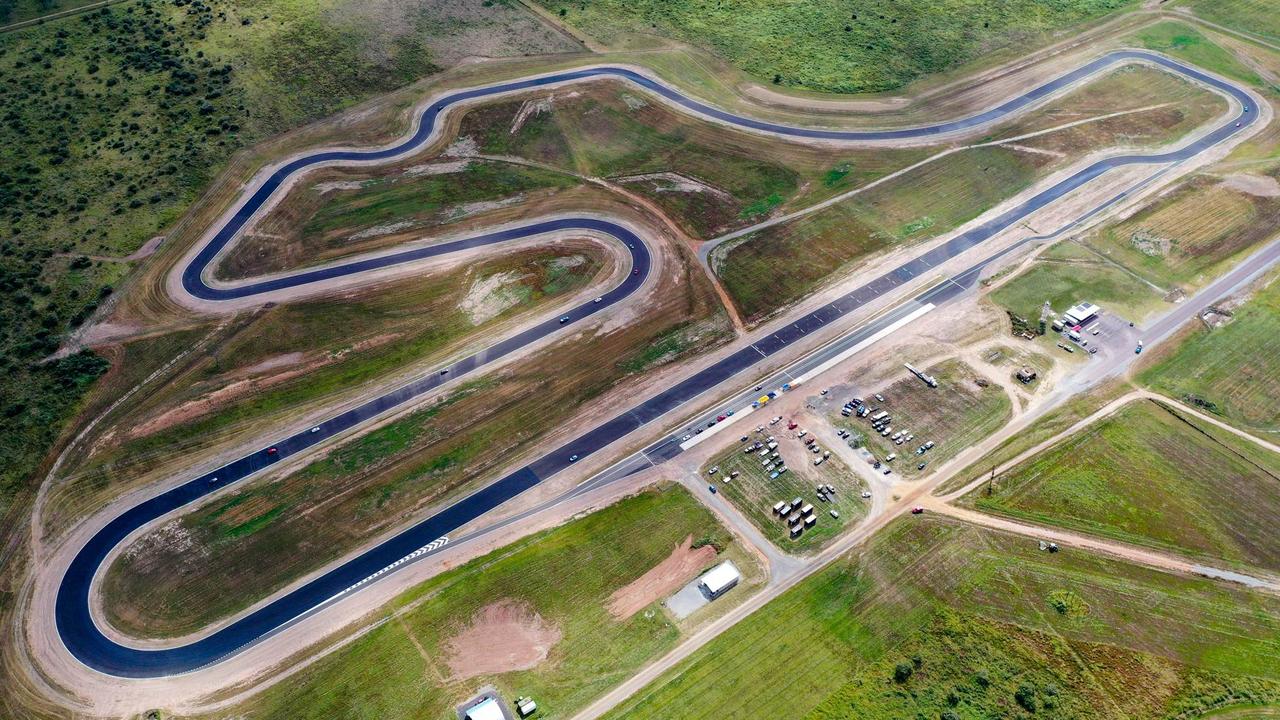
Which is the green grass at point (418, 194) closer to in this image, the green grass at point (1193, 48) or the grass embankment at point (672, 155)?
the grass embankment at point (672, 155)

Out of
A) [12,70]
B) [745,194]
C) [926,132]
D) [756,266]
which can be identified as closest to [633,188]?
[745,194]

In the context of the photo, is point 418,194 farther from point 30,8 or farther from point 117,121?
point 30,8

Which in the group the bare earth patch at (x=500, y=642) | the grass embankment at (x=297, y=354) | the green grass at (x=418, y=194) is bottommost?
the bare earth patch at (x=500, y=642)

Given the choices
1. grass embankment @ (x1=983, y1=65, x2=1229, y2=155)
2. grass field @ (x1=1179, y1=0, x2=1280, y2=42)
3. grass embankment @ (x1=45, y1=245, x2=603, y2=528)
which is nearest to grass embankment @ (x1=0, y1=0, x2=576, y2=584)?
grass embankment @ (x1=45, y1=245, x2=603, y2=528)

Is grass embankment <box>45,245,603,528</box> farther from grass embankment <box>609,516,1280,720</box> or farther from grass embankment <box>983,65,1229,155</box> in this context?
grass embankment <box>983,65,1229,155</box>

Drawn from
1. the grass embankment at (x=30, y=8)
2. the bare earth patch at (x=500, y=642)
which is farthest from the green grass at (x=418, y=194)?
the grass embankment at (x=30, y=8)

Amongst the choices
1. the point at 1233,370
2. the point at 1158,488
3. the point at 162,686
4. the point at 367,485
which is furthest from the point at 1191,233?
the point at 162,686
